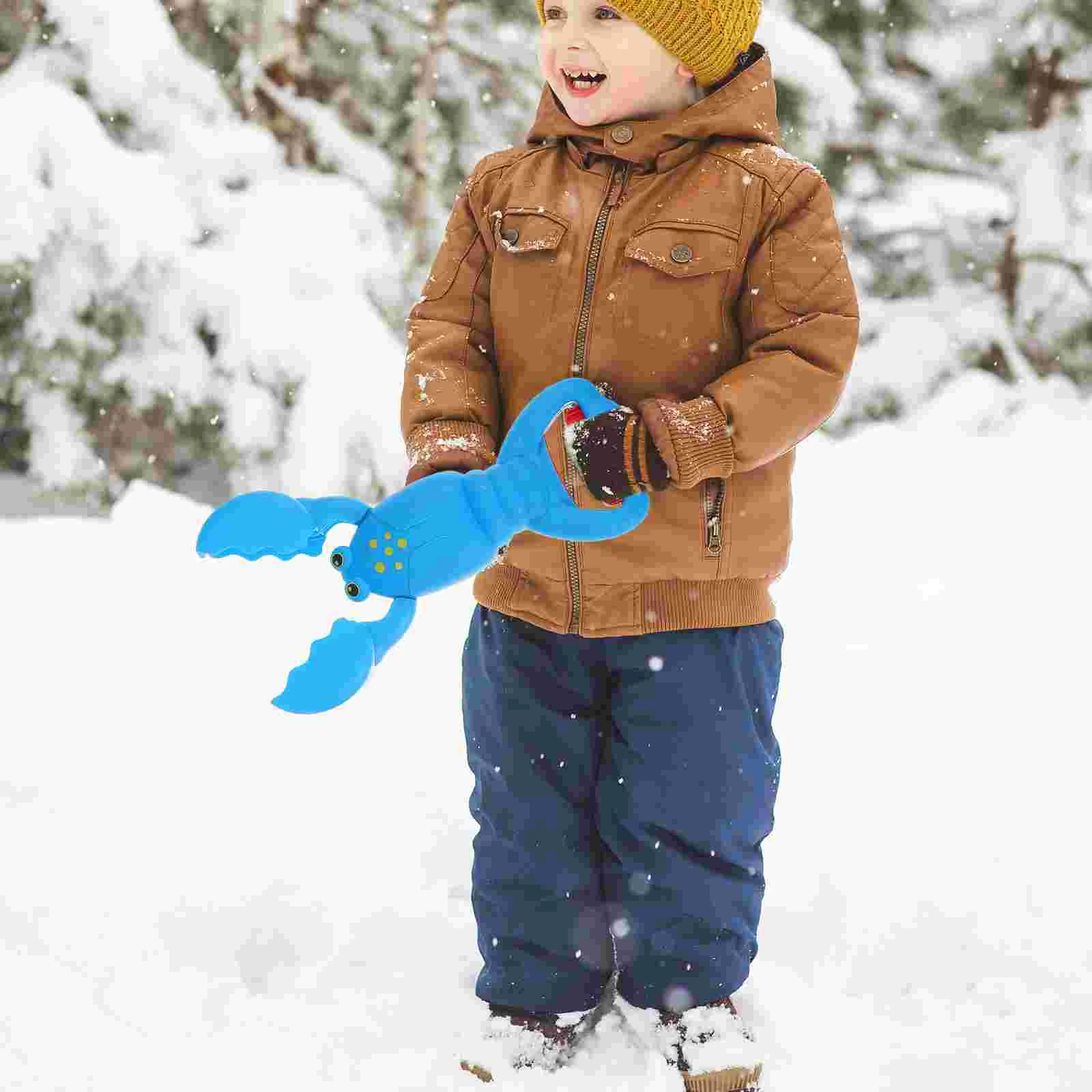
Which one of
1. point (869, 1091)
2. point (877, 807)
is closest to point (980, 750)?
point (877, 807)

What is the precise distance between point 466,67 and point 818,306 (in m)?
6.16

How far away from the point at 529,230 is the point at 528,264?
0.05m

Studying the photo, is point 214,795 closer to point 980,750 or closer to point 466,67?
point 980,750

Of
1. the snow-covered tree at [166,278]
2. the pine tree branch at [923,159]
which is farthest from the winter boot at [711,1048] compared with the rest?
the pine tree branch at [923,159]

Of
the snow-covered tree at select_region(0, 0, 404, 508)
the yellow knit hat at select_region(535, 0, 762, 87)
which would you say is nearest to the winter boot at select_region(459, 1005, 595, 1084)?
the yellow knit hat at select_region(535, 0, 762, 87)

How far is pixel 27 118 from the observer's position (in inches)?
175

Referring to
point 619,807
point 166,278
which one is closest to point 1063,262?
point 166,278

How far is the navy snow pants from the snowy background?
0.48ft

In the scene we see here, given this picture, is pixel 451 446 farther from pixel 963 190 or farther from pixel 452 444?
pixel 963 190

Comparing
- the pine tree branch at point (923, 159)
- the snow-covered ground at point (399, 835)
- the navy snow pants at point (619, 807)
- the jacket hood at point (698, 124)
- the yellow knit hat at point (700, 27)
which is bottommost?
the pine tree branch at point (923, 159)

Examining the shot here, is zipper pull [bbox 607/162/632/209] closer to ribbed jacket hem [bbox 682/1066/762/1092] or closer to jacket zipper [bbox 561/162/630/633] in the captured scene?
jacket zipper [bbox 561/162/630/633]

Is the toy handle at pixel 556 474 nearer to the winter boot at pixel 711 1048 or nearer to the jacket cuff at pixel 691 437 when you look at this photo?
the jacket cuff at pixel 691 437

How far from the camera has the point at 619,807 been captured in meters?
1.91

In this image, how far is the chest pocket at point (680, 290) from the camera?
1679 mm
